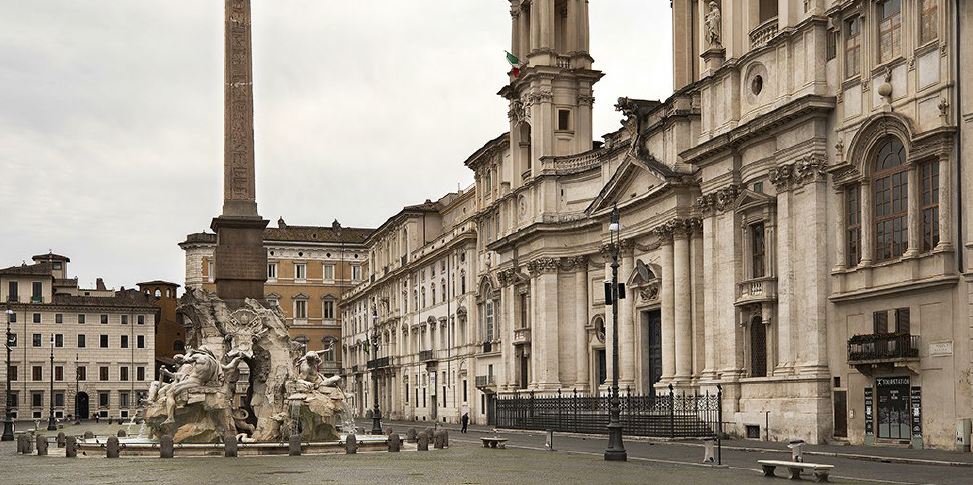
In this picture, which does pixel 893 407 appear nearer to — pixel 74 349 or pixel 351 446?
pixel 351 446

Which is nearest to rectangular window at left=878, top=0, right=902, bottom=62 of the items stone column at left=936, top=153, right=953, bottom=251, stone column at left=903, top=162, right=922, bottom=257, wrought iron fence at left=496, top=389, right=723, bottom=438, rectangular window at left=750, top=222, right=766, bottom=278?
stone column at left=903, top=162, right=922, bottom=257

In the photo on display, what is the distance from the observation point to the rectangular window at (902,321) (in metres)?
38.4

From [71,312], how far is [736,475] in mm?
99015

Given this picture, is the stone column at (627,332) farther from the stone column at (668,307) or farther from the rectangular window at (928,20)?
the rectangular window at (928,20)

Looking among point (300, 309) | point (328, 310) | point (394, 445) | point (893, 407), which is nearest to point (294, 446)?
point (394, 445)

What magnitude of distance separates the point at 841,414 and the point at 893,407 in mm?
2608

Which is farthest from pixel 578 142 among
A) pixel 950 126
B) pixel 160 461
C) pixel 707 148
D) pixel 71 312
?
pixel 71 312

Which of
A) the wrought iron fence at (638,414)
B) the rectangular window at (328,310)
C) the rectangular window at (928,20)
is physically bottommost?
the wrought iron fence at (638,414)

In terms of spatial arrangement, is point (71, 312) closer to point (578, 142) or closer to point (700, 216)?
point (578, 142)

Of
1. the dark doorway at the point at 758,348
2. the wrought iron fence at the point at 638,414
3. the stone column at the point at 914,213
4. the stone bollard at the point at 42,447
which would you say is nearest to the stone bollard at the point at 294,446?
the stone bollard at the point at 42,447

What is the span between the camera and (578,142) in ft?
237

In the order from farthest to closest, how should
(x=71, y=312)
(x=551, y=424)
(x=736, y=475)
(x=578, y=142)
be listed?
(x=71, y=312)
(x=578, y=142)
(x=551, y=424)
(x=736, y=475)

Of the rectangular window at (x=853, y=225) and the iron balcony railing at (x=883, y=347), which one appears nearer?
the iron balcony railing at (x=883, y=347)

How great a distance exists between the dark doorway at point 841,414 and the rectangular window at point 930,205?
19.4ft
